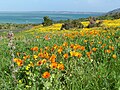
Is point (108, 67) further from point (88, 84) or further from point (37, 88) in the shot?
point (37, 88)

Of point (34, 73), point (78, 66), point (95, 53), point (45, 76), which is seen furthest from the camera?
point (95, 53)

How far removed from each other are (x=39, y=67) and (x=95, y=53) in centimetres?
192

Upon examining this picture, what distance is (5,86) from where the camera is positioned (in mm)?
5188

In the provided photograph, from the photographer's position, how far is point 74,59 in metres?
6.21

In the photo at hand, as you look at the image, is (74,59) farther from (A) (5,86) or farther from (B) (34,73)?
(A) (5,86)

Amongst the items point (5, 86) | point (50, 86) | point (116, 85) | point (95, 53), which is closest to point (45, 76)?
point (50, 86)

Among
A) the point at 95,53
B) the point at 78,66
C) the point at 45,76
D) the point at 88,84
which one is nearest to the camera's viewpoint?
the point at 45,76

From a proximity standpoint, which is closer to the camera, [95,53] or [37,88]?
[37,88]

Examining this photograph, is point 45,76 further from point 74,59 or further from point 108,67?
point 108,67

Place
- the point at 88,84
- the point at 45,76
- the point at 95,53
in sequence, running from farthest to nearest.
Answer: the point at 95,53 < the point at 88,84 < the point at 45,76

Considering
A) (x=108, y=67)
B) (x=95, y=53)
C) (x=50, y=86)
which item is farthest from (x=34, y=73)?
(x=95, y=53)

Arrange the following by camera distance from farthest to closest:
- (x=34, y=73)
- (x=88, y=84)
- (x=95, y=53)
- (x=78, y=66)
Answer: (x=95, y=53) → (x=78, y=66) → (x=34, y=73) → (x=88, y=84)

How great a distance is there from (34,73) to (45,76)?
2.34ft

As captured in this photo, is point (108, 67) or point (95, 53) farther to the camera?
point (95, 53)
